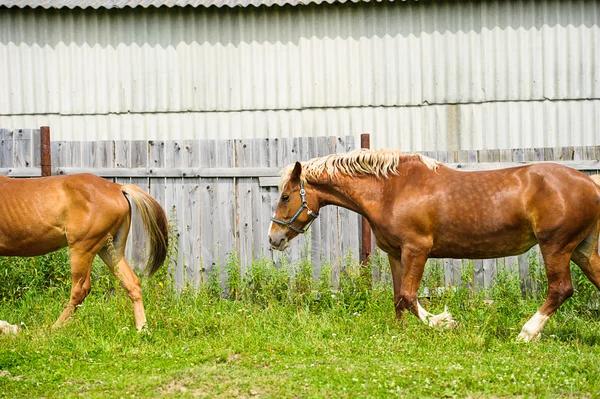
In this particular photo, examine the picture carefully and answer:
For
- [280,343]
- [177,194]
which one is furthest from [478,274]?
[177,194]

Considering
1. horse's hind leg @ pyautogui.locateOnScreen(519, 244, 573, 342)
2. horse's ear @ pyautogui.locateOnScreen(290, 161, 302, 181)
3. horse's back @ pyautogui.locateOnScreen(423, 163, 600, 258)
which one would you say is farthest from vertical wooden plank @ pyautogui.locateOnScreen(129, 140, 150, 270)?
horse's hind leg @ pyautogui.locateOnScreen(519, 244, 573, 342)

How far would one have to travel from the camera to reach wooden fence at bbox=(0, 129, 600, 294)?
8.45 metres

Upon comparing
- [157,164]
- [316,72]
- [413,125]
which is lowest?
[157,164]

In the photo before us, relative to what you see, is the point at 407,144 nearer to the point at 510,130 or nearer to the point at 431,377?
the point at 510,130

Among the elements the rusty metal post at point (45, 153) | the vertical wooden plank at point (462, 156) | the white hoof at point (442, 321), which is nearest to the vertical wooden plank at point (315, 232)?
the vertical wooden plank at point (462, 156)

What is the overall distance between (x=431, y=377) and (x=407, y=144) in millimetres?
6488

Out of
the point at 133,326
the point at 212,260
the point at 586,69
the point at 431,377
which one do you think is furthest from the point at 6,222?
the point at 586,69

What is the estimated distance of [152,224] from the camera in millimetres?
7359

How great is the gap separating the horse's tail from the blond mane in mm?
1401

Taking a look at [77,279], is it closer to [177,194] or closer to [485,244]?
[177,194]

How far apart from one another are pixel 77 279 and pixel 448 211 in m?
3.80

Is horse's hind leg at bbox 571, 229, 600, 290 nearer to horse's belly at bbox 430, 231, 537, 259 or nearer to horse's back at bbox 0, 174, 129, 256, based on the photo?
horse's belly at bbox 430, 231, 537, 259

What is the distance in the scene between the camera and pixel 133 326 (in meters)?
7.04

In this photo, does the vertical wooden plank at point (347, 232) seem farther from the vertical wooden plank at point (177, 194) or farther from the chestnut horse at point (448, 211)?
the vertical wooden plank at point (177, 194)
